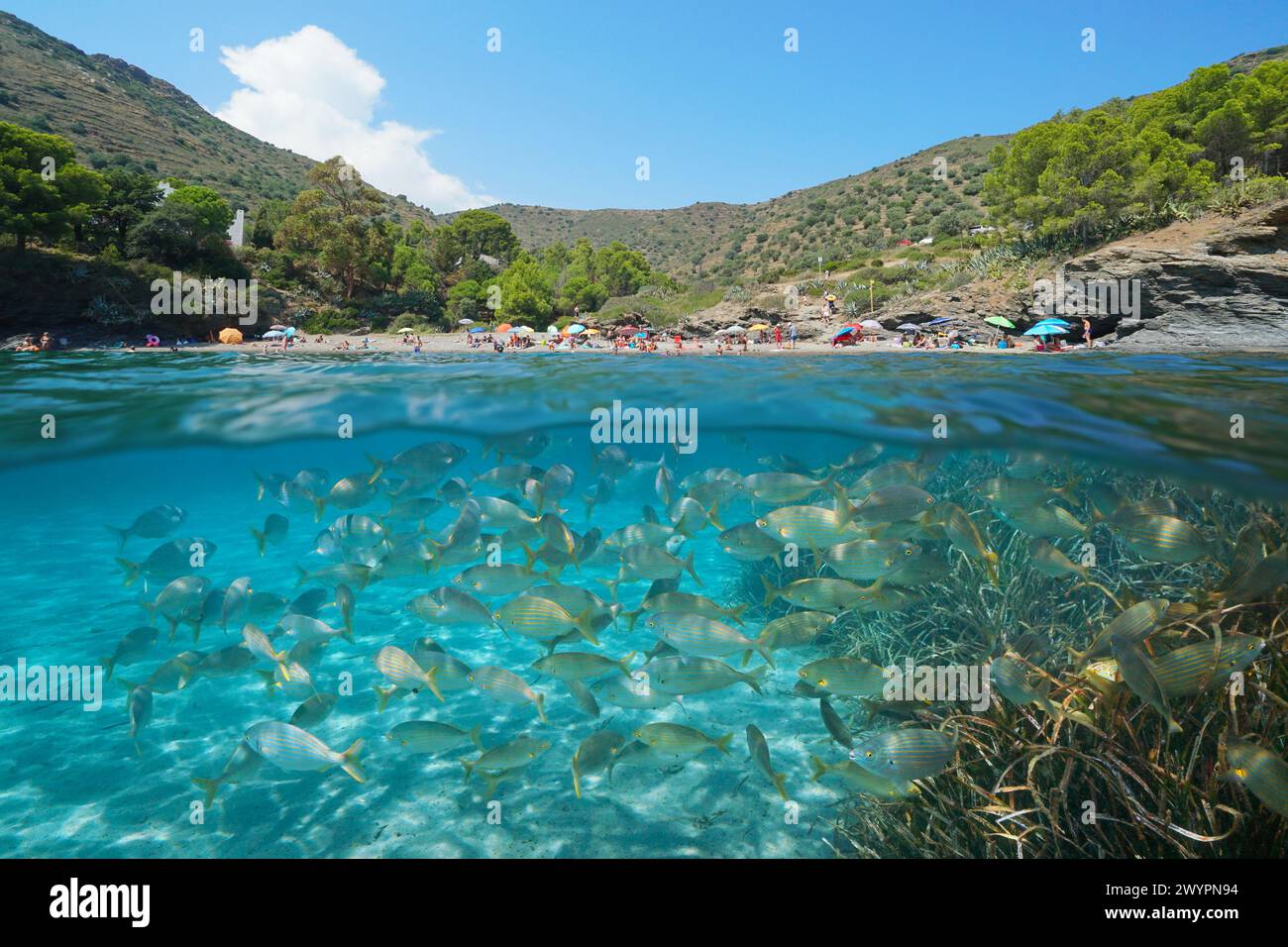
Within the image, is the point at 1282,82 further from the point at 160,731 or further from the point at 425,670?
the point at 160,731

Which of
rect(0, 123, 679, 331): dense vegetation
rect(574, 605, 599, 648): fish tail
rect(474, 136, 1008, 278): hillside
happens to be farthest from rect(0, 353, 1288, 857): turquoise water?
rect(474, 136, 1008, 278): hillside

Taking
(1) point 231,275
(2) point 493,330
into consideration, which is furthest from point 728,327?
(1) point 231,275

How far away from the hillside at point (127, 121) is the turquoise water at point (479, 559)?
58.3m

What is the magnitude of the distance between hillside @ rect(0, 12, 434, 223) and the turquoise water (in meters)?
58.3

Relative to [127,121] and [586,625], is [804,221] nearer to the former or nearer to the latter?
[586,625]

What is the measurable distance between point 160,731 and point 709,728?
5840 mm

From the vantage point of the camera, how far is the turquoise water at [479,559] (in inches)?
200

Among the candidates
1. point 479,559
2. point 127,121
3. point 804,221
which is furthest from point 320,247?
point 804,221

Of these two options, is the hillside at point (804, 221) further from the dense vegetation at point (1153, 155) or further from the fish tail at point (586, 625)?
the fish tail at point (586, 625)

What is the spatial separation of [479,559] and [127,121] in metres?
96.1

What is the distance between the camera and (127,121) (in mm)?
69812

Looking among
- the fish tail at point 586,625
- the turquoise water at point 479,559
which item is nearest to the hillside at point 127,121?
the turquoise water at point 479,559

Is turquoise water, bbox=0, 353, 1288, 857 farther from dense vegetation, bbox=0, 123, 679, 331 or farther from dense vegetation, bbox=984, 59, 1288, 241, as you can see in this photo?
→ dense vegetation, bbox=0, 123, 679, 331

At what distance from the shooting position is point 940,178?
64.8 metres
